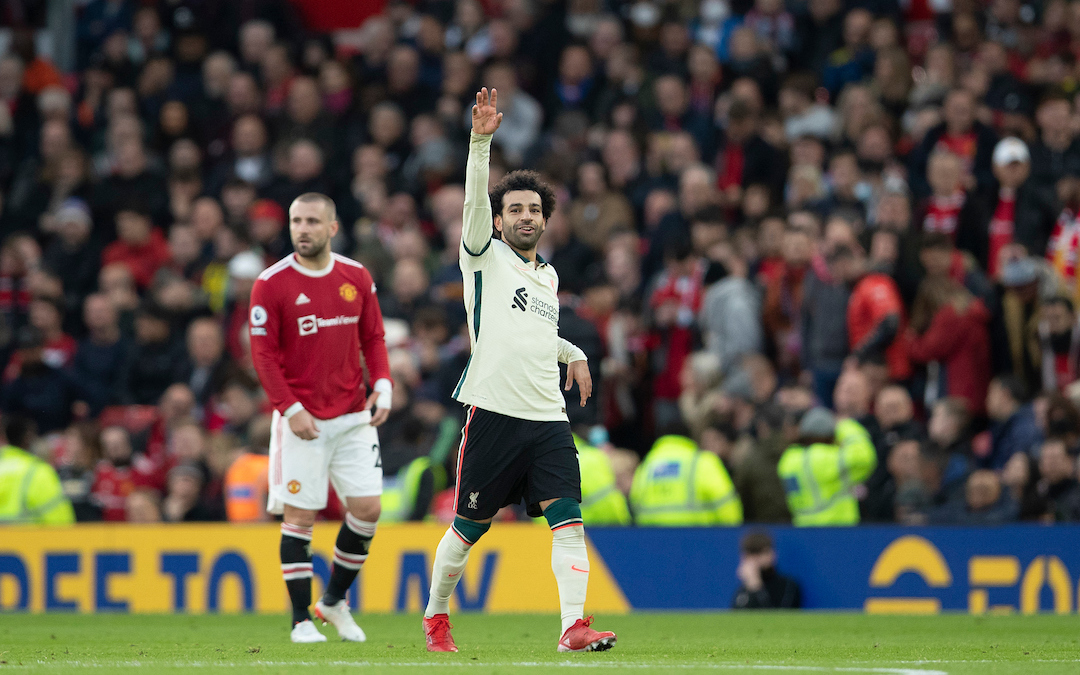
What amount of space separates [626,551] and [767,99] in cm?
609

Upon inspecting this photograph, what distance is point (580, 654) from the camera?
23.2ft

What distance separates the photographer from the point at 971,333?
42.2 feet

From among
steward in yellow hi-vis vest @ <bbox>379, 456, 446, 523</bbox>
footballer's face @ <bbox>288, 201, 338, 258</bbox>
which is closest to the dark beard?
footballer's face @ <bbox>288, 201, 338, 258</bbox>

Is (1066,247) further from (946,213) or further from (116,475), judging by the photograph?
(116,475)

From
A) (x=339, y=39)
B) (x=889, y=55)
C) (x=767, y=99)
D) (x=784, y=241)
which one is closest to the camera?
(x=784, y=241)

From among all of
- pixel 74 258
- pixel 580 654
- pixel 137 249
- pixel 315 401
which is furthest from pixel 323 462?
pixel 74 258

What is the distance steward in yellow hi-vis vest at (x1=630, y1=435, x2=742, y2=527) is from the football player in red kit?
14.0ft

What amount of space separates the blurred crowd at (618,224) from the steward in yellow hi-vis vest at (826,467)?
24cm

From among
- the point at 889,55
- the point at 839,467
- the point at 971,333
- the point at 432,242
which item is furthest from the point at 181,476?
the point at 889,55

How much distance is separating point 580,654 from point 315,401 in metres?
2.10

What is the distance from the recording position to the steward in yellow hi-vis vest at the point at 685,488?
1217 centimetres

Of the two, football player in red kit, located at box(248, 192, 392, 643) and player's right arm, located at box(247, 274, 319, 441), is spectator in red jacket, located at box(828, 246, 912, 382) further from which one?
player's right arm, located at box(247, 274, 319, 441)

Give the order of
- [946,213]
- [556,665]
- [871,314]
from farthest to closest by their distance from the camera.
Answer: [946,213]
[871,314]
[556,665]

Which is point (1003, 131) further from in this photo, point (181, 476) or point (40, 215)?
point (40, 215)
